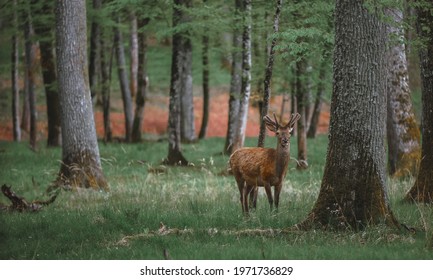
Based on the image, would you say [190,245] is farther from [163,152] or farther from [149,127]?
[149,127]

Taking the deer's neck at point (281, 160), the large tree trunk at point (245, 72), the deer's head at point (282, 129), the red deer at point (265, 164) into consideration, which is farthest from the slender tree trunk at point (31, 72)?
the deer's head at point (282, 129)

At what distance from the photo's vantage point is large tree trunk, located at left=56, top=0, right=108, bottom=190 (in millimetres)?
13695

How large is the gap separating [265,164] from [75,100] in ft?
18.8

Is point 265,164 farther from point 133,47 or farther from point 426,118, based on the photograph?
point 133,47

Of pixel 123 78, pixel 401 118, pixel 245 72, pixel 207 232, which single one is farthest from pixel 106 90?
pixel 207 232

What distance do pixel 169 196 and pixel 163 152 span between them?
11.7 metres

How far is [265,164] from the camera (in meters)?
9.49

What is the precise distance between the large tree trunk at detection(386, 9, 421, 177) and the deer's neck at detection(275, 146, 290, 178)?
582 cm

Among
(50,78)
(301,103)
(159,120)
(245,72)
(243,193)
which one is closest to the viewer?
(243,193)

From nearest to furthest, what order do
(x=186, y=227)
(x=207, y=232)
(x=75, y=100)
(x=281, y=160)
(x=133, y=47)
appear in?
1. (x=207, y=232)
2. (x=186, y=227)
3. (x=281, y=160)
4. (x=75, y=100)
5. (x=133, y=47)

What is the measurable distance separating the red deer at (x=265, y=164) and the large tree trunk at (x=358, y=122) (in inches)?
37.2

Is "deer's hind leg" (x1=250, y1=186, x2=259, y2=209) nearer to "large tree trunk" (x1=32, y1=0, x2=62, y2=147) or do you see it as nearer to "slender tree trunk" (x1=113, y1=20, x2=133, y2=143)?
"large tree trunk" (x1=32, y1=0, x2=62, y2=147)

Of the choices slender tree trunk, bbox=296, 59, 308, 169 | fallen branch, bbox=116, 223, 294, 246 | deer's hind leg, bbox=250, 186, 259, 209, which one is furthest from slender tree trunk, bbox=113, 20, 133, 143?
fallen branch, bbox=116, 223, 294, 246

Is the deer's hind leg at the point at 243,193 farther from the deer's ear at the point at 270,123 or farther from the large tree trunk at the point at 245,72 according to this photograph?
the large tree trunk at the point at 245,72
